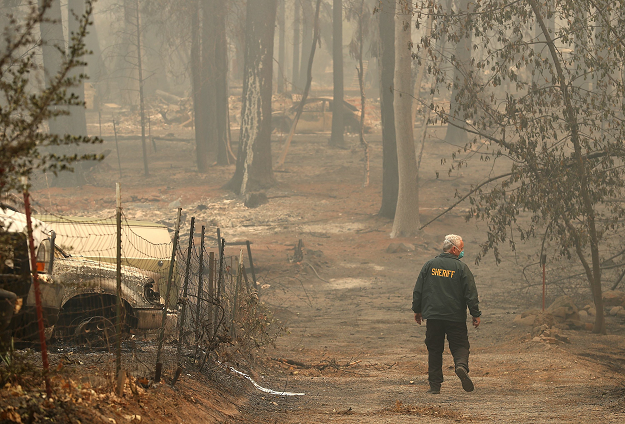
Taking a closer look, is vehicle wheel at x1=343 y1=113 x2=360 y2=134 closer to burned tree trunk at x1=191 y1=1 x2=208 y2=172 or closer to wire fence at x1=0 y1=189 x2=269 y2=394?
burned tree trunk at x1=191 y1=1 x2=208 y2=172

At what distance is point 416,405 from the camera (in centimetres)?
680

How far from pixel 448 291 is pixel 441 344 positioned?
→ 2.11ft

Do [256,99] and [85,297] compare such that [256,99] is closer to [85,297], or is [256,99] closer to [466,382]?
[85,297]

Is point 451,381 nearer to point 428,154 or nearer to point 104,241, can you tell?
point 104,241

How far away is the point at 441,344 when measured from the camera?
7988 mm

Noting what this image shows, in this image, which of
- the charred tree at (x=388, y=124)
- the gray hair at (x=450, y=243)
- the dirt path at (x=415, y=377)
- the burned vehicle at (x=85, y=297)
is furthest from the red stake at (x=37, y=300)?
the charred tree at (x=388, y=124)

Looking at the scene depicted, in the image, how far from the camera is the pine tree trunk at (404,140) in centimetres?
2086

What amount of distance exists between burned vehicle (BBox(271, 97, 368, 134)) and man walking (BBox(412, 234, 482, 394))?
102 ft

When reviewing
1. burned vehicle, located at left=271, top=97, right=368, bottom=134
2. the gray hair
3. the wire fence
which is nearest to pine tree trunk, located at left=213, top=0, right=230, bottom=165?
burned vehicle, located at left=271, top=97, right=368, bottom=134

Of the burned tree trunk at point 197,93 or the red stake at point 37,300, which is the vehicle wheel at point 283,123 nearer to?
the burned tree trunk at point 197,93

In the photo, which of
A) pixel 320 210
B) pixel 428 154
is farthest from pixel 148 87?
pixel 320 210

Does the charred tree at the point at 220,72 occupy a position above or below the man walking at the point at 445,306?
above

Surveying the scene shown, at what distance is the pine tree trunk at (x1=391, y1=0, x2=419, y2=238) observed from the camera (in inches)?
821

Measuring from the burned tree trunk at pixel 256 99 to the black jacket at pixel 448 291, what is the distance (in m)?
20.7
